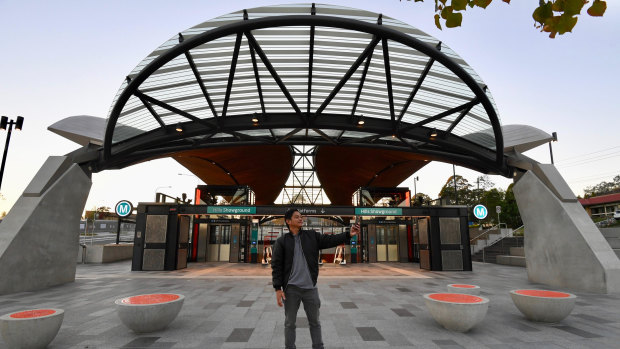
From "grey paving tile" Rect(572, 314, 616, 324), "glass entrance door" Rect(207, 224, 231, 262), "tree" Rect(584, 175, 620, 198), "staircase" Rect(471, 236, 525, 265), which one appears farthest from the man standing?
"tree" Rect(584, 175, 620, 198)

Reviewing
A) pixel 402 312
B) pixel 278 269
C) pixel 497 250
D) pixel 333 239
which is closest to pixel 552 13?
pixel 333 239

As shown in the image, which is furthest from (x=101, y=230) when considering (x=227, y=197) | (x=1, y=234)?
(x=1, y=234)

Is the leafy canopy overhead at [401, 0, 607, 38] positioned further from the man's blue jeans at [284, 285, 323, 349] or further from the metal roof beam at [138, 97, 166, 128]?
the metal roof beam at [138, 97, 166, 128]

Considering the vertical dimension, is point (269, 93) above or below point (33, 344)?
above

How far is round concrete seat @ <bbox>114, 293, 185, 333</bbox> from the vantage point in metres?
5.86

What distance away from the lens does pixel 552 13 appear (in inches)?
107

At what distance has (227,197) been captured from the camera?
2828 centimetres

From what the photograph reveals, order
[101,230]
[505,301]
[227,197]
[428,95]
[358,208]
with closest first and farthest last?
[505,301] < [428,95] < [358,208] < [227,197] < [101,230]

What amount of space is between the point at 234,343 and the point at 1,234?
39.1 ft

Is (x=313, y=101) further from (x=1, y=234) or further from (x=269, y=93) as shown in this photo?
(x=1, y=234)

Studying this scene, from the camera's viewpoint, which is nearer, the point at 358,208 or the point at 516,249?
the point at 358,208

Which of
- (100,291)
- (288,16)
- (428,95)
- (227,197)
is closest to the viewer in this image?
(288,16)

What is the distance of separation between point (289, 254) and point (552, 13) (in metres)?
3.88

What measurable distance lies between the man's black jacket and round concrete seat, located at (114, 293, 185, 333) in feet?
10.9
